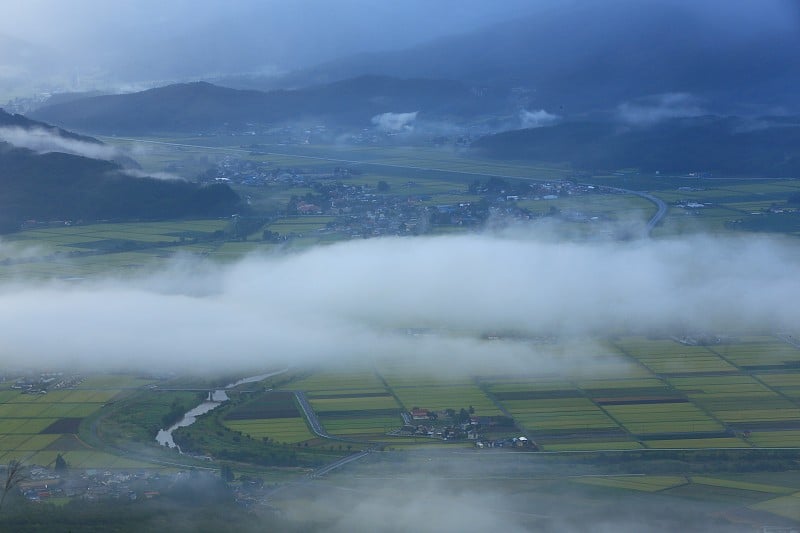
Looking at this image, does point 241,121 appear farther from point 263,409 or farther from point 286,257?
point 263,409

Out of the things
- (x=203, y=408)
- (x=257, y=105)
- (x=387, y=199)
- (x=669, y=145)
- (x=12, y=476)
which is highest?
(x=257, y=105)

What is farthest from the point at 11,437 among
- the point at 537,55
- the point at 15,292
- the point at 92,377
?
the point at 537,55

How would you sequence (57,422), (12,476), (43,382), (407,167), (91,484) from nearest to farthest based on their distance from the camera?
1. (12,476)
2. (91,484)
3. (57,422)
4. (43,382)
5. (407,167)

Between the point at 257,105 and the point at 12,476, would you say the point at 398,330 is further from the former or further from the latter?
the point at 257,105

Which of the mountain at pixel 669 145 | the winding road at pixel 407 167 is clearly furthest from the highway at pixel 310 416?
the mountain at pixel 669 145

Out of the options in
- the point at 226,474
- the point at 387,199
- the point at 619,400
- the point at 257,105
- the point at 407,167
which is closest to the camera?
the point at 226,474

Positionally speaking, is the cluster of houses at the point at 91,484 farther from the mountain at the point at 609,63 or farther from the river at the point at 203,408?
the mountain at the point at 609,63

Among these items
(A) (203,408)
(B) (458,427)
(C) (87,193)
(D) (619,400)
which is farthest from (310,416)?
(C) (87,193)

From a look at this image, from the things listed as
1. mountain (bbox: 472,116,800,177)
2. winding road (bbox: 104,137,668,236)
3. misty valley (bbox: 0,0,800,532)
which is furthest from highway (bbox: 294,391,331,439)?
mountain (bbox: 472,116,800,177)
